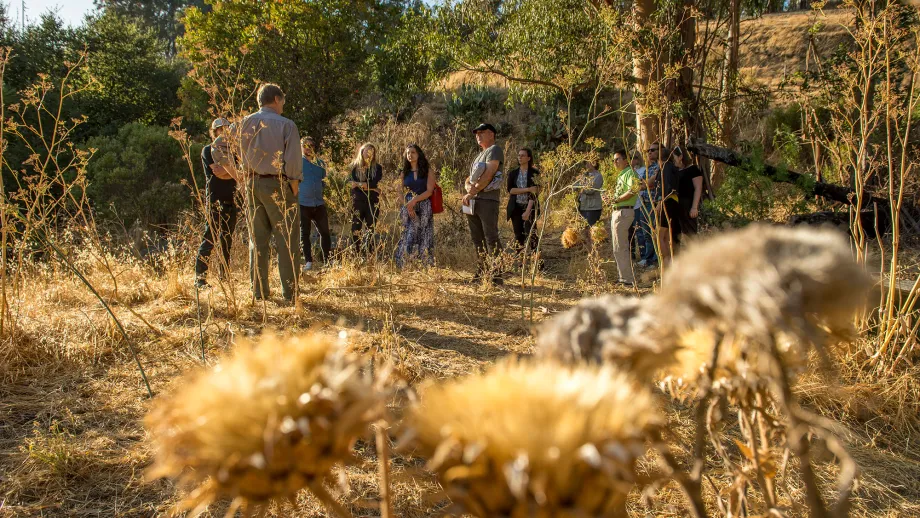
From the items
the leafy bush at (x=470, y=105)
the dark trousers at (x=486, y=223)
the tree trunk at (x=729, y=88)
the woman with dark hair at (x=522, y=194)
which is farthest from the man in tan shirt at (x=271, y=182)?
the leafy bush at (x=470, y=105)

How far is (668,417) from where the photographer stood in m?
2.96

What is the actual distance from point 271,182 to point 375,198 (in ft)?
8.69

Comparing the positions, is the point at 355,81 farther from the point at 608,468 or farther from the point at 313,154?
the point at 608,468

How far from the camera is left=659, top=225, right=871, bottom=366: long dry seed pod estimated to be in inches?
18.2

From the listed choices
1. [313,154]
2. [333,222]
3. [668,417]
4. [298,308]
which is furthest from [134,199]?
[668,417]

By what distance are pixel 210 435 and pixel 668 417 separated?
9.22ft

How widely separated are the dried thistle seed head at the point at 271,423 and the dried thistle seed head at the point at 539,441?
68mm

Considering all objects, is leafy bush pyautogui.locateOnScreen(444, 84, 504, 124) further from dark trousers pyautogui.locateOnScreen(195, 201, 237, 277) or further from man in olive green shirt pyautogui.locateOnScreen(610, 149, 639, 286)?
dark trousers pyautogui.locateOnScreen(195, 201, 237, 277)

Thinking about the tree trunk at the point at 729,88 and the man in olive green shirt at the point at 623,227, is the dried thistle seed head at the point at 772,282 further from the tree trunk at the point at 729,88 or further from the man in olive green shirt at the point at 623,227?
the tree trunk at the point at 729,88

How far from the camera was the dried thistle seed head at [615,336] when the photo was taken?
556mm

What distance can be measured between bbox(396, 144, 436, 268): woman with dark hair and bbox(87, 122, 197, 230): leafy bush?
6320 mm

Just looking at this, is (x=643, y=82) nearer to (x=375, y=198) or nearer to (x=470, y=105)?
(x=375, y=198)

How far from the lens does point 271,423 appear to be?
1.63ft

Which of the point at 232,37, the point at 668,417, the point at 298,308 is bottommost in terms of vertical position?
the point at 668,417
